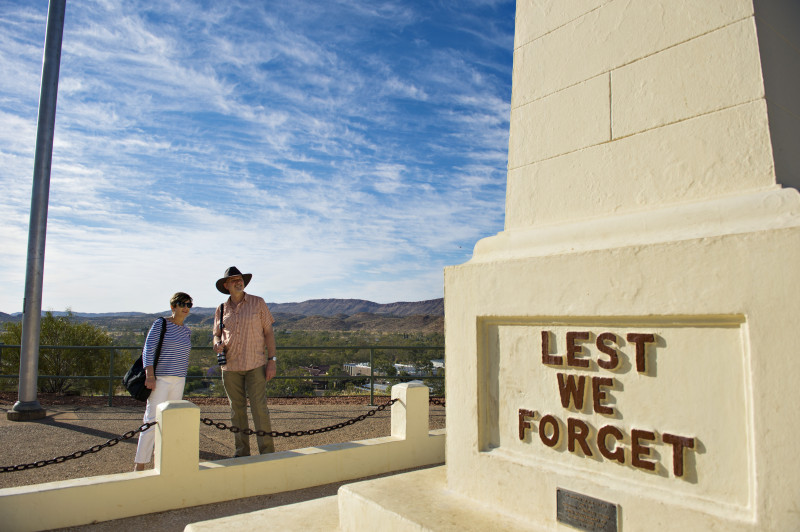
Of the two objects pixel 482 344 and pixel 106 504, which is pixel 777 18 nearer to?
pixel 482 344

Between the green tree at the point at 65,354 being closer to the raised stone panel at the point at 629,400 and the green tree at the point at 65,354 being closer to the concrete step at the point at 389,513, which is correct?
the concrete step at the point at 389,513

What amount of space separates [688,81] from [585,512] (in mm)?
2108

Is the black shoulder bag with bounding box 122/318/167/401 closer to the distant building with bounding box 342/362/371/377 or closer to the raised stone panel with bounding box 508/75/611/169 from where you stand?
the raised stone panel with bounding box 508/75/611/169

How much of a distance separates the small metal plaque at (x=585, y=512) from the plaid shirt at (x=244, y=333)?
3.62 meters

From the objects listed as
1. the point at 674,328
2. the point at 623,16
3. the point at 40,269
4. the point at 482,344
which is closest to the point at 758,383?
the point at 674,328

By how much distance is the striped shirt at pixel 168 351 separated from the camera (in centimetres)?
528

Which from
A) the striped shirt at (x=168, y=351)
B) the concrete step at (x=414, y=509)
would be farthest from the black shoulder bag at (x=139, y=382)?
the concrete step at (x=414, y=509)

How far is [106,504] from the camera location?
441cm

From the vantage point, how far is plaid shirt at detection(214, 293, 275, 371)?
5.48m

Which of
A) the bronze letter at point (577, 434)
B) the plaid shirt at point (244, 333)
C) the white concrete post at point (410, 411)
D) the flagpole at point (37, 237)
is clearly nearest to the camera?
the bronze letter at point (577, 434)

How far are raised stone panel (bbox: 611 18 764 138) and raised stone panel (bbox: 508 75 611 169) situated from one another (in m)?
0.09

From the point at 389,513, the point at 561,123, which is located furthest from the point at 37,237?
the point at 561,123

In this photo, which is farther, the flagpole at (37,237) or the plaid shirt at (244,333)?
the flagpole at (37,237)

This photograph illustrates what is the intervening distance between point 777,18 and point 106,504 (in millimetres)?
5508
